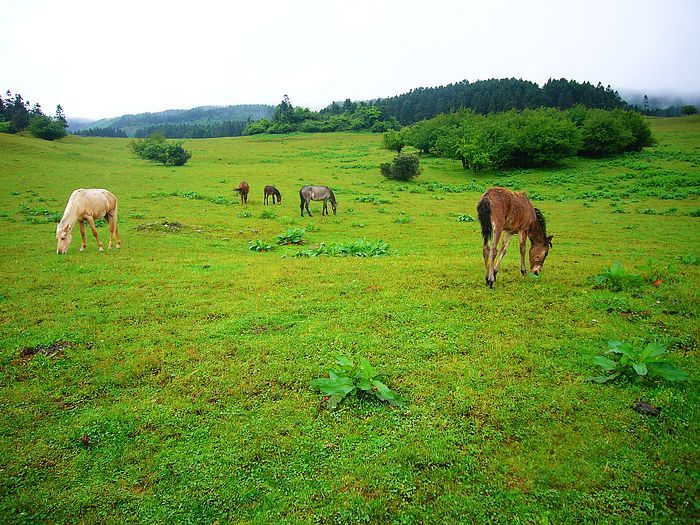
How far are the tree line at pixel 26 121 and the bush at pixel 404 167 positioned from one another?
6510cm

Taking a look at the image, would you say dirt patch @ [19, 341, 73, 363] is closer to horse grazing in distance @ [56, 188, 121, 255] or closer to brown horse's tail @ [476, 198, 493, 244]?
horse grazing in distance @ [56, 188, 121, 255]

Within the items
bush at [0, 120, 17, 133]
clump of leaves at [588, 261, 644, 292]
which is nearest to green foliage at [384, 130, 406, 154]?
clump of leaves at [588, 261, 644, 292]

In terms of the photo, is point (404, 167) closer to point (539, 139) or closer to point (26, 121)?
point (539, 139)

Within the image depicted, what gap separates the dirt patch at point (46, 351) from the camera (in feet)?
22.3

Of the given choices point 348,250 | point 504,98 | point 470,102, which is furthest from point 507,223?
point 470,102

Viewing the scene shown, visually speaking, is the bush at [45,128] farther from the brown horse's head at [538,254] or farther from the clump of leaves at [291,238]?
the brown horse's head at [538,254]

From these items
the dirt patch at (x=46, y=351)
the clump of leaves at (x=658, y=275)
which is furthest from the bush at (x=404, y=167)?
the dirt patch at (x=46, y=351)

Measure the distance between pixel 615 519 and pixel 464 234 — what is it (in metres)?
16.1

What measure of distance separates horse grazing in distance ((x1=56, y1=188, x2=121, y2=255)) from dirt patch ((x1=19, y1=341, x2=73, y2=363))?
8.46 m

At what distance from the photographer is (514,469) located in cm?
407

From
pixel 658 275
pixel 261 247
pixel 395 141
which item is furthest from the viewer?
pixel 395 141

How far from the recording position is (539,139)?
148 ft

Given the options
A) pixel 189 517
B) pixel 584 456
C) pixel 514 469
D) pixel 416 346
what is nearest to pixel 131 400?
pixel 189 517

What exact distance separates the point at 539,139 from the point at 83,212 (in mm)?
46662
